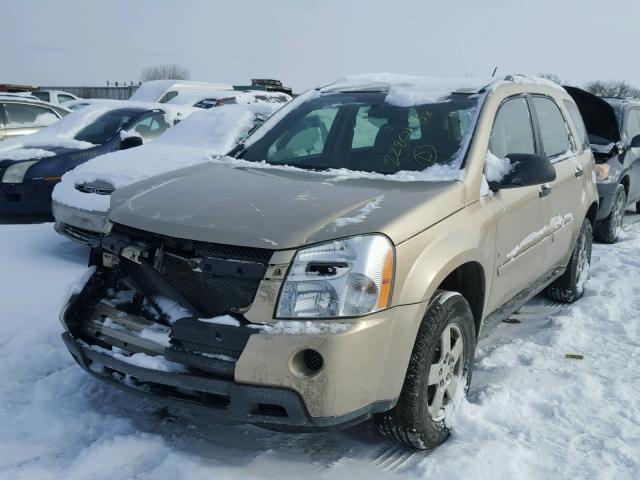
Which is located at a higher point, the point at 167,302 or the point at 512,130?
the point at 512,130

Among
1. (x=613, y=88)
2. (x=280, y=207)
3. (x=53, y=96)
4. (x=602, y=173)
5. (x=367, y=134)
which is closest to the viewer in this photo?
(x=280, y=207)

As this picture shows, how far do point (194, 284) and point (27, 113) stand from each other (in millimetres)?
9499

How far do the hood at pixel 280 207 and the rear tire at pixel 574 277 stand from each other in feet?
7.89

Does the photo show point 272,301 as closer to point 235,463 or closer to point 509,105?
point 235,463

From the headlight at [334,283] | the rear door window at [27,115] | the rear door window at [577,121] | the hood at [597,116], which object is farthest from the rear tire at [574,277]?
the rear door window at [27,115]

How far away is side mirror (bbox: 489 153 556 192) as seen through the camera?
345 cm

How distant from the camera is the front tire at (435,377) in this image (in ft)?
9.29

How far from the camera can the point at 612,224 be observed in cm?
782

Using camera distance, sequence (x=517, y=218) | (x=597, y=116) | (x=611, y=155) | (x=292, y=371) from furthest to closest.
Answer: (x=597, y=116)
(x=611, y=155)
(x=517, y=218)
(x=292, y=371)

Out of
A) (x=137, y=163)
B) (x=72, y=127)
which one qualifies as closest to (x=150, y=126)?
(x=72, y=127)

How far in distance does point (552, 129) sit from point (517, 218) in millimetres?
1307

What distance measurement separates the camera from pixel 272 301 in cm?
259

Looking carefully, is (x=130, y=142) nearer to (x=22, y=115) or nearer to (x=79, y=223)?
(x=79, y=223)

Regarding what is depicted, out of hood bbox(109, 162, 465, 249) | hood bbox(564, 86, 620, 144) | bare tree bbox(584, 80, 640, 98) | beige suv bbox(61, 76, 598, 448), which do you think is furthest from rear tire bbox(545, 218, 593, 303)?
bare tree bbox(584, 80, 640, 98)
